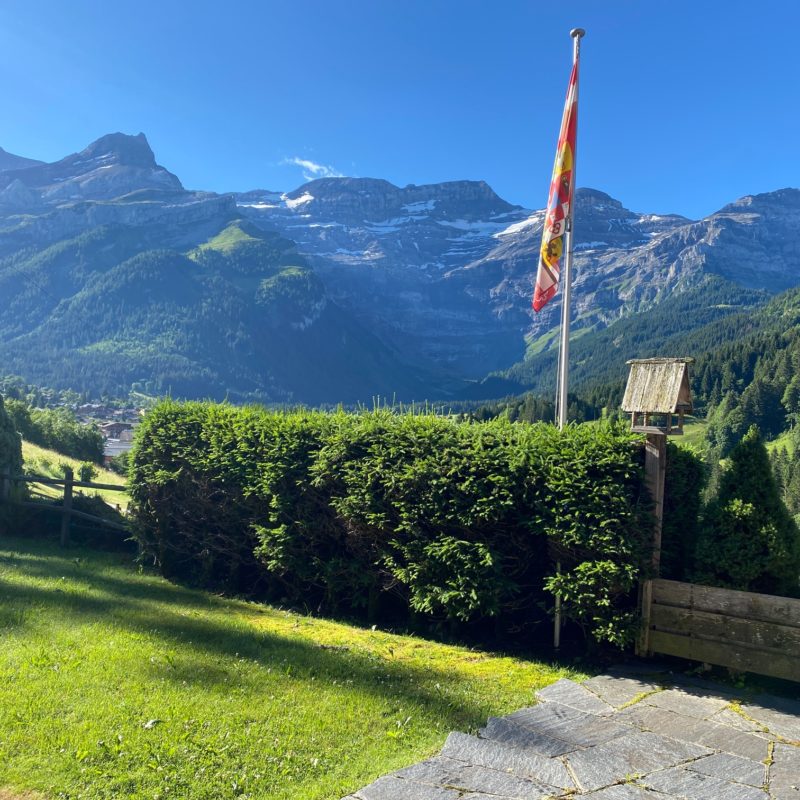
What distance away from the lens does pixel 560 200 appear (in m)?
10.2

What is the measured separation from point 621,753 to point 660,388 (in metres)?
4.53

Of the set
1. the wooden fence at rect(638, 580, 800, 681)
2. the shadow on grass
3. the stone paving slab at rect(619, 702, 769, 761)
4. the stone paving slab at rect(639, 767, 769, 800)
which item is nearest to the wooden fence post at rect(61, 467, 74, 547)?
the shadow on grass

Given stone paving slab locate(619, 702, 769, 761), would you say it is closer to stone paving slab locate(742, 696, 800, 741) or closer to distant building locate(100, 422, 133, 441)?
stone paving slab locate(742, 696, 800, 741)

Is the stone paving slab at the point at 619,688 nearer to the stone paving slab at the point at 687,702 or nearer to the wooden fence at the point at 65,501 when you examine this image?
the stone paving slab at the point at 687,702

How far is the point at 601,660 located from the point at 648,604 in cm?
96

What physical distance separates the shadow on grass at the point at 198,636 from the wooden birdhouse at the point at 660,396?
4.06 m

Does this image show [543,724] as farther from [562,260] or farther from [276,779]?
[562,260]

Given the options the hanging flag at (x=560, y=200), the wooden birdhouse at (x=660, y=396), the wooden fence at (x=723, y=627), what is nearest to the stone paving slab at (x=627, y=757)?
the wooden fence at (x=723, y=627)

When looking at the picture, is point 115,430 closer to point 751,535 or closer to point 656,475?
point 656,475

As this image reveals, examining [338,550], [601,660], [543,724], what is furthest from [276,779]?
[338,550]

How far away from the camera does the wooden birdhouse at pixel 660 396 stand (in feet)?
26.8

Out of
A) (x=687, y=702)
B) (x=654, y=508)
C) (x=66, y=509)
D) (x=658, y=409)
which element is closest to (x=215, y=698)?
(x=687, y=702)

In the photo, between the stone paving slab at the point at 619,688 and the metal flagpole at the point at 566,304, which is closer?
the stone paving slab at the point at 619,688

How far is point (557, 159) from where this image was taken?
409 inches
